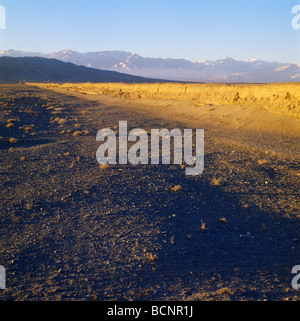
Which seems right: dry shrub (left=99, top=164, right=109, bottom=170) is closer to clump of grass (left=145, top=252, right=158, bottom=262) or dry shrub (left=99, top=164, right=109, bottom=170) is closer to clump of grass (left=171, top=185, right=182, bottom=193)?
clump of grass (left=171, top=185, right=182, bottom=193)

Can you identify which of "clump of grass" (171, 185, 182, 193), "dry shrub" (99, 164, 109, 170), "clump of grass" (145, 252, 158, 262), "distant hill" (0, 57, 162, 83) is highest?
"distant hill" (0, 57, 162, 83)

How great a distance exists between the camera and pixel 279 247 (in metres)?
6.23

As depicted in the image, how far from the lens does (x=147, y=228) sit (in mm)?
6805

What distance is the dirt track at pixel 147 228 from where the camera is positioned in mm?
4992

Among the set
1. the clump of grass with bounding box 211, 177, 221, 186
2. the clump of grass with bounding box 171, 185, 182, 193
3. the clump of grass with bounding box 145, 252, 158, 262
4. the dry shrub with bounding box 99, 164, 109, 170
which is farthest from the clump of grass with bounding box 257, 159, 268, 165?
the clump of grass with bounding box 145, 252, 158, 262

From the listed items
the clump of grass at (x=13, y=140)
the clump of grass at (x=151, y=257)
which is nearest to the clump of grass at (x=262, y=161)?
the clump of grass at (x=151, y=257)

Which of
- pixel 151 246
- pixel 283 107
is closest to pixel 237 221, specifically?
pixel 151 246

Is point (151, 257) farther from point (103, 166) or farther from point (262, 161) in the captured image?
point (262, 161)

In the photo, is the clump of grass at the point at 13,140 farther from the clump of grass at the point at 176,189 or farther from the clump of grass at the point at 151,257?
the clump of grass at the point at 151,257

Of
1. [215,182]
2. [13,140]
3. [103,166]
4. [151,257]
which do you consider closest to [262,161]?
[215,182]

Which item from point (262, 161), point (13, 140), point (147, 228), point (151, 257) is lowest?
point (151, 257)

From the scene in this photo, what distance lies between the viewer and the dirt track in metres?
4.99
